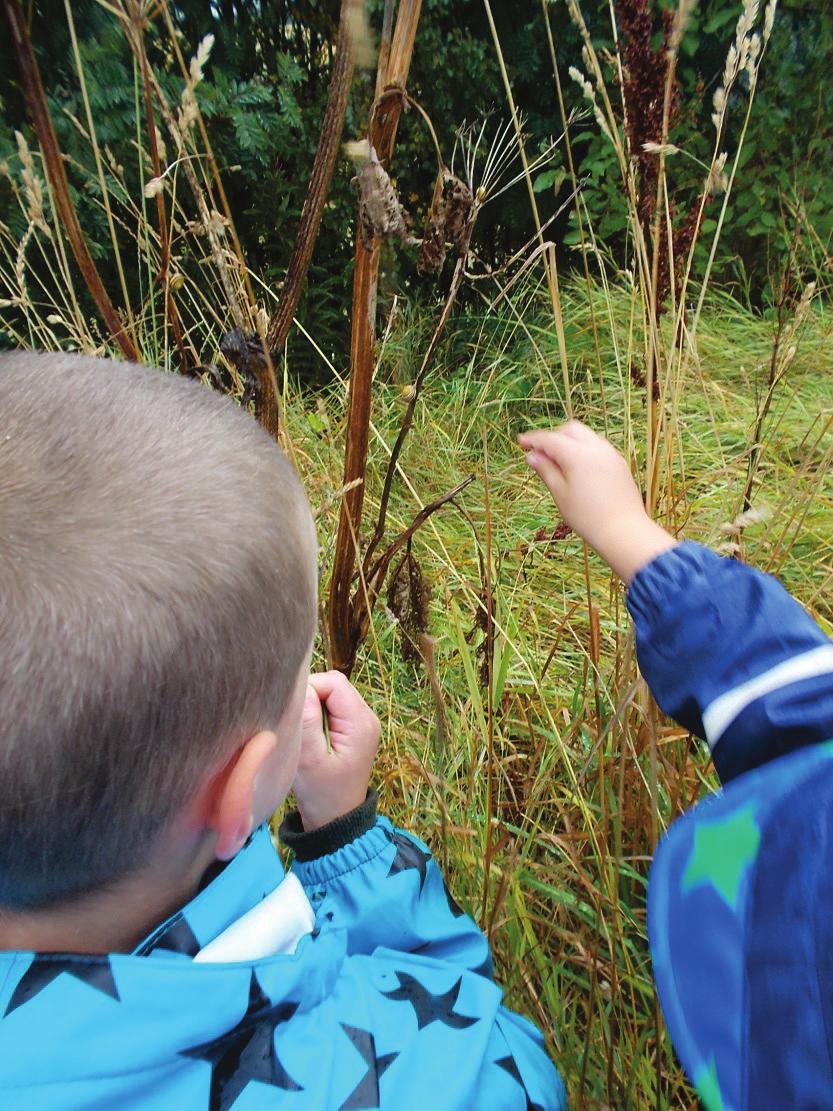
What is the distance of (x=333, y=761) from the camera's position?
2.76 feet

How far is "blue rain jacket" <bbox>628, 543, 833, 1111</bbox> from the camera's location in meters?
0.46

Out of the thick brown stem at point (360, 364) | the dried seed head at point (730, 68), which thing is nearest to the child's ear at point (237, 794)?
the thick brown stem at point (360, 364)

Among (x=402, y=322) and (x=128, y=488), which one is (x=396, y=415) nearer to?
(x=402, y=322)

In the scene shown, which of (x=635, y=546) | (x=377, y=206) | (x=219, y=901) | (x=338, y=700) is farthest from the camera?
(x=338, y=700)

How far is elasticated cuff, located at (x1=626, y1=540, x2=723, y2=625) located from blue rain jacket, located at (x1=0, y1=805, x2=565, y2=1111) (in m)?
0.33

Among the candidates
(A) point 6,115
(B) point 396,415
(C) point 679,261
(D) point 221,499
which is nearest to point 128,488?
(D) point 221,499

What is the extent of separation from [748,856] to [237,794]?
31 cm

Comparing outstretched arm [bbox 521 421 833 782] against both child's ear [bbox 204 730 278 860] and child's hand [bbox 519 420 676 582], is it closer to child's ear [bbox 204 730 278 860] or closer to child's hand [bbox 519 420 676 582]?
child's hand [bbox 519 420 676 582]

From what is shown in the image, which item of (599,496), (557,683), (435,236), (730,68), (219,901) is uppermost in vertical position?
(730,68)

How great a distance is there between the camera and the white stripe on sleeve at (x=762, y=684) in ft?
1.81

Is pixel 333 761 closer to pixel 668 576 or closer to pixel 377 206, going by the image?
pixel 668 576

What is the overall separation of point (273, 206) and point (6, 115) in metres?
1.40

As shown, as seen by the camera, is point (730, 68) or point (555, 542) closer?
point (730, 68)

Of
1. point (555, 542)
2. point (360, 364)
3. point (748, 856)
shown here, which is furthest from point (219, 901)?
point (555, 542)
